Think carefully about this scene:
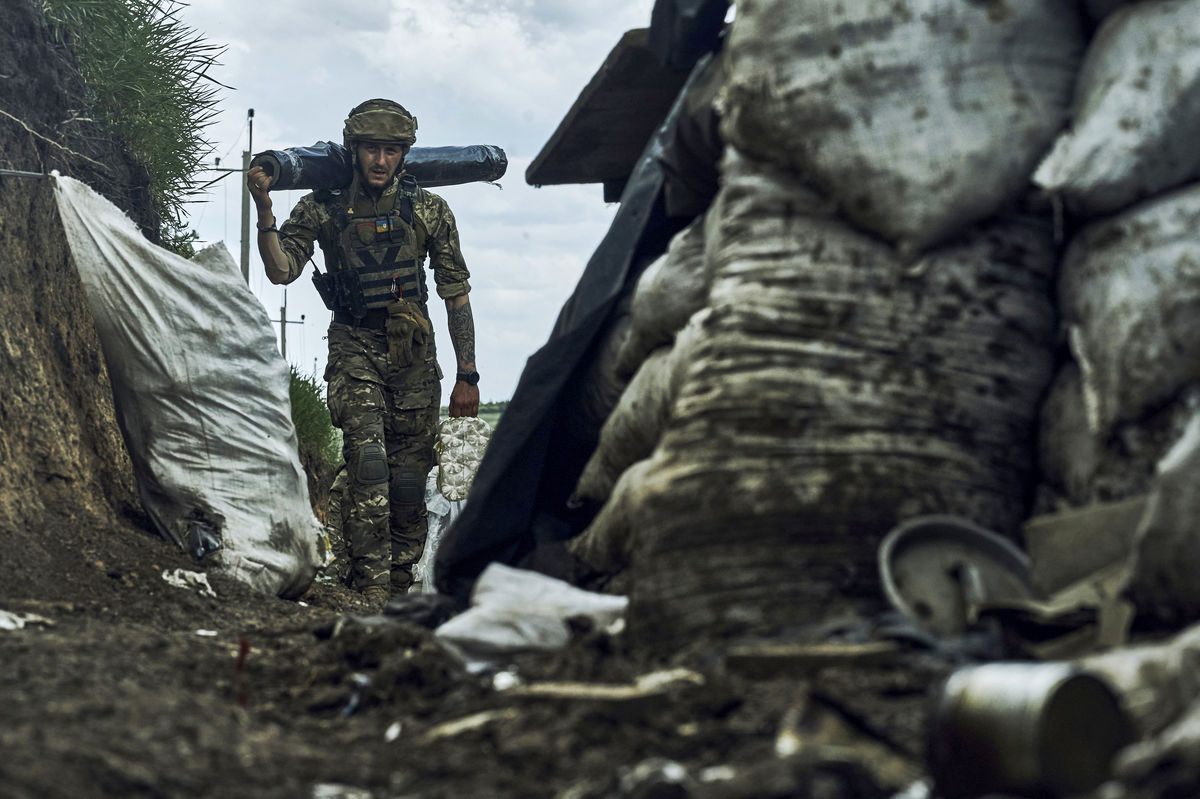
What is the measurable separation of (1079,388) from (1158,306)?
0.86 feet

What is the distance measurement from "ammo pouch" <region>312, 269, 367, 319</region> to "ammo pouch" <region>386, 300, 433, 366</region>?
0.15 meters

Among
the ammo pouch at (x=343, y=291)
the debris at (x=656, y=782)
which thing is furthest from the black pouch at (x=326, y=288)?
the debris at (x=656, y=782)

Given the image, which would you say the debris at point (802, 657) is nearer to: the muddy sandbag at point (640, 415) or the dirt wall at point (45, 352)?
the muddy sandbag at point (640, 415)

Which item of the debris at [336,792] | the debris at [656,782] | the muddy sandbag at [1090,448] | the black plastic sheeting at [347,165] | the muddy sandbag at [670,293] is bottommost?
the debris at [336,792]

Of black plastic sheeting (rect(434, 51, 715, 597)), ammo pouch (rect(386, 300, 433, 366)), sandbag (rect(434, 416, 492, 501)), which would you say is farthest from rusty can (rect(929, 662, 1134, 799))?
sandbag (rect(434, 416, 492, 501))

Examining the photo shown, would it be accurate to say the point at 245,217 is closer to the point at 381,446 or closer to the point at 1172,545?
the point at 381,446

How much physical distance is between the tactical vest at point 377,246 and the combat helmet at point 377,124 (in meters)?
0.24

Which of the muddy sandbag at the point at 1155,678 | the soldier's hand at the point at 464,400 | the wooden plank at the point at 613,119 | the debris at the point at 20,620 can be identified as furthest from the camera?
the soldier's hand at the point at 464,400

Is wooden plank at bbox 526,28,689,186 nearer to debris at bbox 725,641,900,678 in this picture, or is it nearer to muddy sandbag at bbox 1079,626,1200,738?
debris at bbox 725,641,900,678

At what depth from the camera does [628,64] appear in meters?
3.53

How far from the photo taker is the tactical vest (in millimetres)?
5531

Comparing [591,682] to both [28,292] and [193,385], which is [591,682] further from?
[28,292]

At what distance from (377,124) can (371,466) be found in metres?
1.57

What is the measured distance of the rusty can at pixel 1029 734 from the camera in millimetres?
1345
